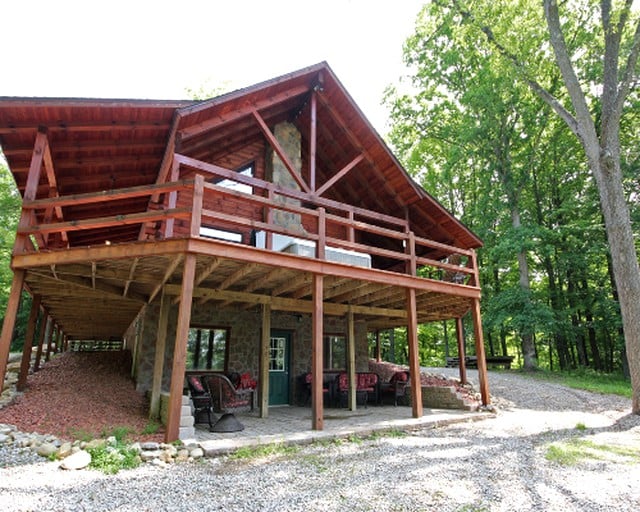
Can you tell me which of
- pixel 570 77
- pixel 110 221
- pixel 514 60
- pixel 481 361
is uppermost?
pixel 514 60

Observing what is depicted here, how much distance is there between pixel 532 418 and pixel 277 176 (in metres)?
8.57

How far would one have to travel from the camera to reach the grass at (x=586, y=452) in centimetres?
545

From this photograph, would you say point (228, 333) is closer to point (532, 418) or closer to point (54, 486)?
point (54, 486)

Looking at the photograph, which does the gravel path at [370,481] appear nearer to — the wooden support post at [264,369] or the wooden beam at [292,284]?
the wooden support post at [264,369]

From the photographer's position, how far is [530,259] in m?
25.4

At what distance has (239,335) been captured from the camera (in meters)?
10.6

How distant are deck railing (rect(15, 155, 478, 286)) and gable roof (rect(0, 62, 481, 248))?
2.22 ft

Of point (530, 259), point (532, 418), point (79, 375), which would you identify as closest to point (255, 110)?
point (79, 375)

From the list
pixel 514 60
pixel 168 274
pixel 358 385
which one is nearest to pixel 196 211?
pixel 168 274

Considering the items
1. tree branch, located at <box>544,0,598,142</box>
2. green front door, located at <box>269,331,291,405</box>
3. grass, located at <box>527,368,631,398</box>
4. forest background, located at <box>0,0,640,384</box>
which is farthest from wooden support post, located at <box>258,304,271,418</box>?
forest background, located at <box>0,0,640,384</box>

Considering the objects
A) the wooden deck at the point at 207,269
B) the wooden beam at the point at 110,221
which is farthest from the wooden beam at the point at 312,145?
the wooden beam at the point at 110,221

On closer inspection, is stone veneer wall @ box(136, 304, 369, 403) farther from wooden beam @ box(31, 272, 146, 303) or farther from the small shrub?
the small shrub

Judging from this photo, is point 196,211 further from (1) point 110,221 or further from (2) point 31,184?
(2) point 31,184

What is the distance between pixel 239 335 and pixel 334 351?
361 centimetres
